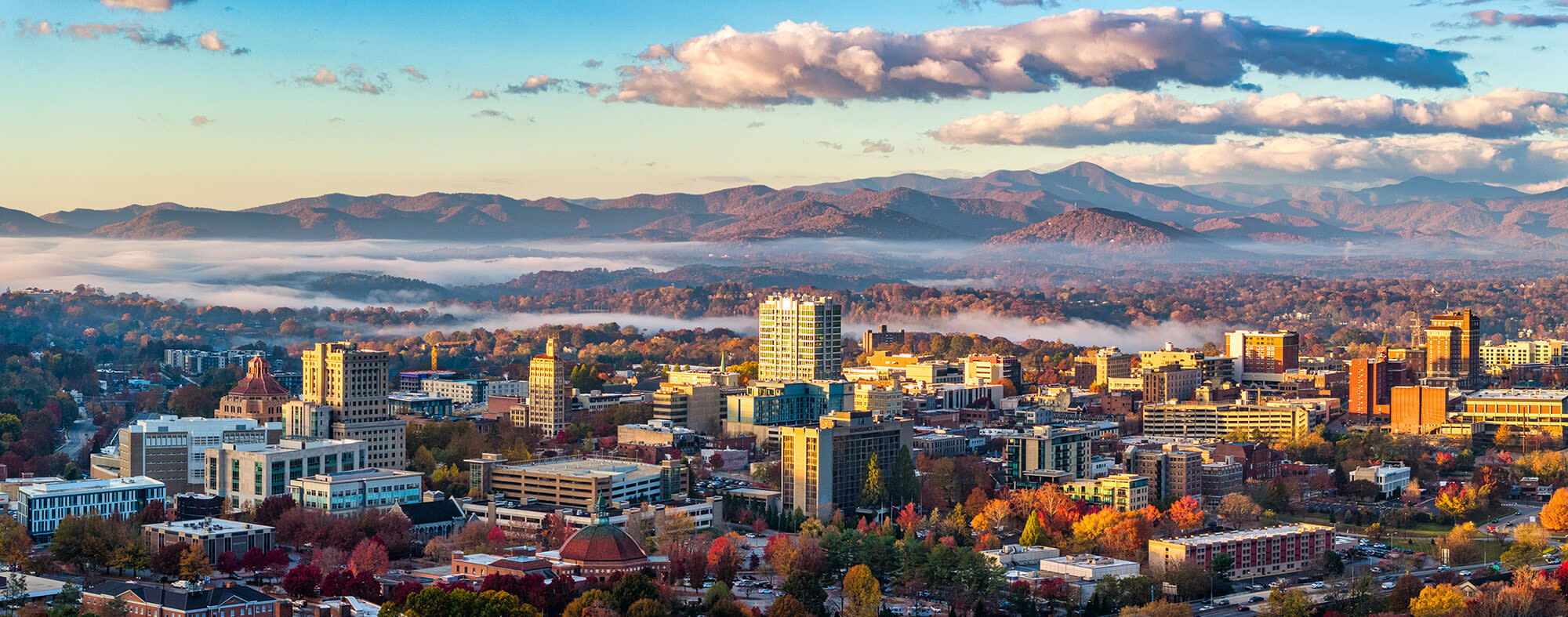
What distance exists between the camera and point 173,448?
2415 inches

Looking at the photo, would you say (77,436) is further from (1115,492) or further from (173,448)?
(1115,492)

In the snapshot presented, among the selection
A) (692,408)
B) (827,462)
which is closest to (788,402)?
(692,408)

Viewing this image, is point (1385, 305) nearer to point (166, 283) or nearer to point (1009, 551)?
Result: point (166, 283)

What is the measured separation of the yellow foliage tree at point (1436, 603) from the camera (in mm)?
46156

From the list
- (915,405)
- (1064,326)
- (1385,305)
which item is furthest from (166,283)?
(915,405)

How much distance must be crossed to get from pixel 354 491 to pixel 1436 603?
85.2 feet

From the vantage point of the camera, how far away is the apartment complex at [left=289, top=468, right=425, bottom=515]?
183 feet

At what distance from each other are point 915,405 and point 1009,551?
31.4m

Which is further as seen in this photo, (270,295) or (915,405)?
(270,295)

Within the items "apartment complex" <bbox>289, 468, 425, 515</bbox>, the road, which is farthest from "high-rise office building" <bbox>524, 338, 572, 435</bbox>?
"apartment complex" <bbox>289, 468, 425, 515</bbox>

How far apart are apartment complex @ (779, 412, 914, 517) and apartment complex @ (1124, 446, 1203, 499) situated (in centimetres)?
724

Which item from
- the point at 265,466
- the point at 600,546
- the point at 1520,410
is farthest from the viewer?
the point at 1520,410

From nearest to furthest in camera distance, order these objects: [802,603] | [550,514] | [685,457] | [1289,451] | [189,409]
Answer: [802,603] → [550,514] → [685,457] → [1289,451] → [189,409]

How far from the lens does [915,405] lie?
84.2 meters
